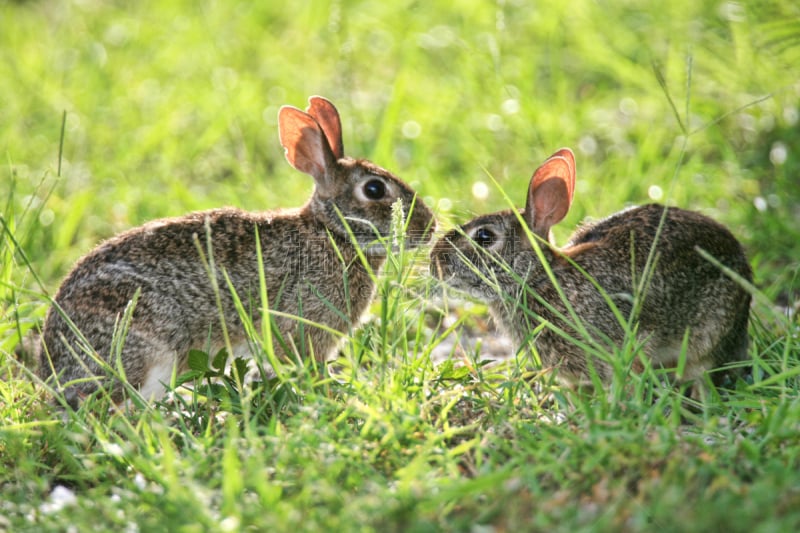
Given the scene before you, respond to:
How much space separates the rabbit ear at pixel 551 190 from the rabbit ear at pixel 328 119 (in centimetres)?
98

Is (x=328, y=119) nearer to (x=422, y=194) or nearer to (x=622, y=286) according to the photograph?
(x=422, y=194)

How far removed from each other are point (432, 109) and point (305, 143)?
2.23 metres

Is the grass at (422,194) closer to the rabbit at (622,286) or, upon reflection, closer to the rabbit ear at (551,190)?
the rabbit at (622,286)

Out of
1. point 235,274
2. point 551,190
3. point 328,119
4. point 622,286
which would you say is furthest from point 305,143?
point 622,286

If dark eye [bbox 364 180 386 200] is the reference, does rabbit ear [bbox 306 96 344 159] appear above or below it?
above

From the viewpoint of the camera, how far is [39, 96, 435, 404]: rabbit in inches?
152

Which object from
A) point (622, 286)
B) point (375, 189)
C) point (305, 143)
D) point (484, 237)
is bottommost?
point (622, 286)

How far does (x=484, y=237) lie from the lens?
4211mm

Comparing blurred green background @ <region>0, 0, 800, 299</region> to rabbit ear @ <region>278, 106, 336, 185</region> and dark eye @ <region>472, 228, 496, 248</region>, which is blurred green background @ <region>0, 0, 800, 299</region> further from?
rabbit ear @ <region>278, 106, 336, 185</region>

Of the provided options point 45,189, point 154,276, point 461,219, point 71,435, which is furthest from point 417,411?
point 45,189

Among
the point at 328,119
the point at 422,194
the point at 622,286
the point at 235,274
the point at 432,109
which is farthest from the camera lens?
the point at 432,109

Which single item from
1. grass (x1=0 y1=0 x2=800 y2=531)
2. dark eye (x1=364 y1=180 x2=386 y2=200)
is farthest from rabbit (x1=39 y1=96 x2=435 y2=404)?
grass (x1=0 y1=0 x2=800 y2=531)

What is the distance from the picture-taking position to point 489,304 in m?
4.12

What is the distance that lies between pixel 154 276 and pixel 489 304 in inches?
51.6
